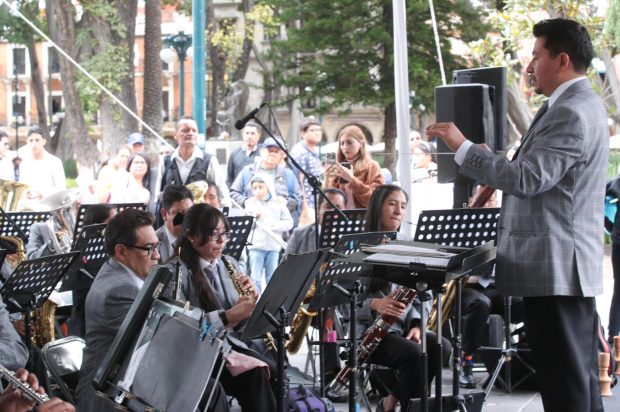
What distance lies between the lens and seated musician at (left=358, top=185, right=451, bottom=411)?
258 inches

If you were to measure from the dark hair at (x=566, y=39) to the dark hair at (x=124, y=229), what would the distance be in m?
2.20

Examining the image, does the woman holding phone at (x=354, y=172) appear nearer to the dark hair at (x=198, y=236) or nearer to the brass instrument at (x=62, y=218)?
the brass instrument at (x=62, y=218)

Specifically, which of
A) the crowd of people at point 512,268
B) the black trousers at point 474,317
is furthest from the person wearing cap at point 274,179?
the crowd of people at point 512,268

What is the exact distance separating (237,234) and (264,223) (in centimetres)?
313

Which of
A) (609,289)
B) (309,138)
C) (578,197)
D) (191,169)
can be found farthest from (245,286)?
(609,289)

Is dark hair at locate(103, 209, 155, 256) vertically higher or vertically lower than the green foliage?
lower

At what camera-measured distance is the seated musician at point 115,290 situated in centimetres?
497

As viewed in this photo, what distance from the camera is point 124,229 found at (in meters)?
5.28

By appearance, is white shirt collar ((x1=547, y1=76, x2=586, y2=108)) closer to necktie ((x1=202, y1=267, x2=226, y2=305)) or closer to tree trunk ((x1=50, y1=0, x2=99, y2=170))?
necktie ((x1=202, y1=267, x2=226, y2=305))

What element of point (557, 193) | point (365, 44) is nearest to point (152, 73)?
point (365, 44)

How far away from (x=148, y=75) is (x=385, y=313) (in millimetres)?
18361

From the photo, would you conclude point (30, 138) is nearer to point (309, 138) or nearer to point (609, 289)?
point (309, 138)

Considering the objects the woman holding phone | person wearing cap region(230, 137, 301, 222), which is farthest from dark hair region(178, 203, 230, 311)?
person wearing cap region(230, 137, 301, 222)

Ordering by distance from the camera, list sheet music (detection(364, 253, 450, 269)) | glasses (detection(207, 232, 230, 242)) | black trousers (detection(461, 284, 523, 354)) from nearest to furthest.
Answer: sheet music (detection(364, 253, 450, 269)) → glasses (detection(207, 232, 230, 242)) → black trousers (detection(461, 284, 523, 354))
